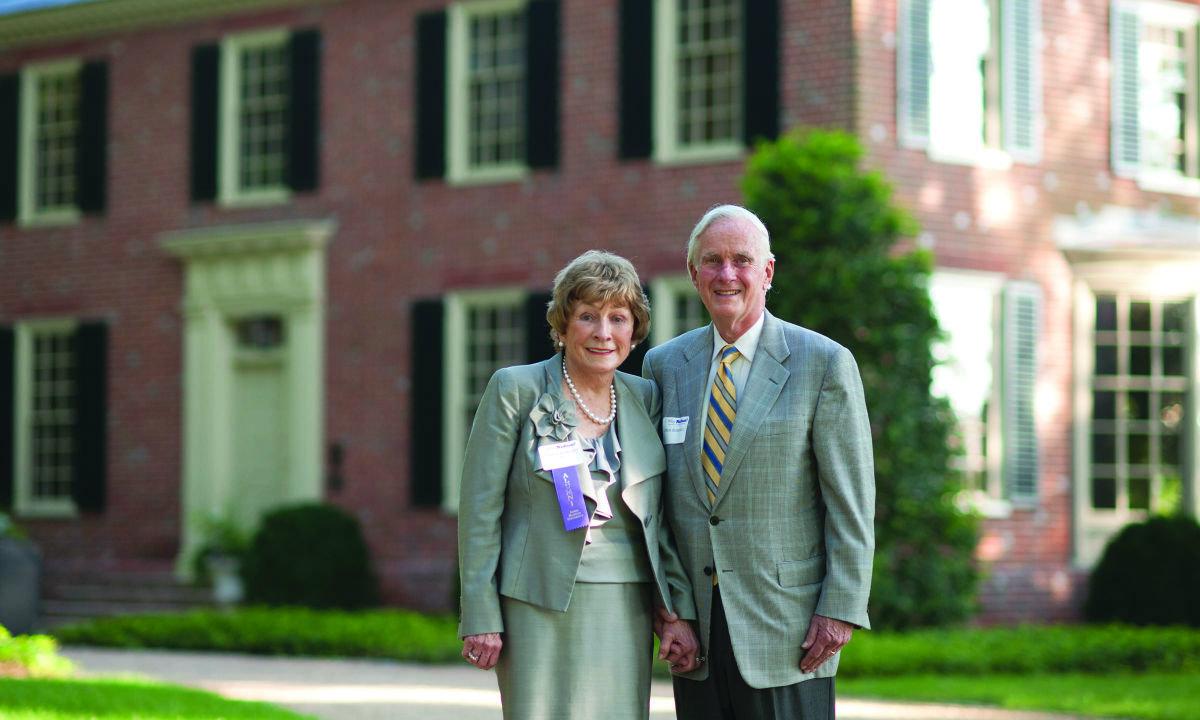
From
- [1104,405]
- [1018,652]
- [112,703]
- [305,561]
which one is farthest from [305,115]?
[112,703]

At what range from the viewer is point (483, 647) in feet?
15.9

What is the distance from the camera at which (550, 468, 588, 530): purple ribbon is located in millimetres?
4801

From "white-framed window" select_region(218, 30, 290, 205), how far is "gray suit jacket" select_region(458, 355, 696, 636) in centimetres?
1393

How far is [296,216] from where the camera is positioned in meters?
18.2

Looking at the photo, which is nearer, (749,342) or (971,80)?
(749,342)

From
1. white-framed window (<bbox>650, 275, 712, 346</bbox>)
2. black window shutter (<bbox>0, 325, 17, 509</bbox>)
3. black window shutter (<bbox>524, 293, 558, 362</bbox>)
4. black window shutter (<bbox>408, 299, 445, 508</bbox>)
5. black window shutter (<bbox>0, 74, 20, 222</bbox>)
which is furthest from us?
black window shutter (<bbox>0, 74, 20, 222</bbox>)

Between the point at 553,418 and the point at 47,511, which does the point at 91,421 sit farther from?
the point at 553,418

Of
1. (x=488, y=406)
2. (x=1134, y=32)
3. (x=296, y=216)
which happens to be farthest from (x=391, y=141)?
(x=488, y=406)

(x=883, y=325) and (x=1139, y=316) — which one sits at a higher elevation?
(x=1139, y=316)

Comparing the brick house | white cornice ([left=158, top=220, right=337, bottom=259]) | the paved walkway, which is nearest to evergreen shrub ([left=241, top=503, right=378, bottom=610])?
the brick house

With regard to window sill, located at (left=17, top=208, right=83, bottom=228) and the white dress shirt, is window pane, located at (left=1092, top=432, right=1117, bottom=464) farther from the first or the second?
the white dress shirt

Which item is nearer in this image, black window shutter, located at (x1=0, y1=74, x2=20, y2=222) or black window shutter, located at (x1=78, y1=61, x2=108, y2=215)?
black window shutter, located at (x1=78, y1=61, x2=108, y2=215)

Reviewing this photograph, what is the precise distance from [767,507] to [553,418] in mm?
649

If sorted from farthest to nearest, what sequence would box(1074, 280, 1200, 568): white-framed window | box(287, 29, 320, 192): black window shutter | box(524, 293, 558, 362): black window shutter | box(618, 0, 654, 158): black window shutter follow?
1. box(287, 29, 320, 192): black window shutter
2. box(524, 293, 558, 362): black window shutter
3. box(1074, 280, 1200, 568): white-framed window
4. box(618, 0, 654, 158): black window shutter
